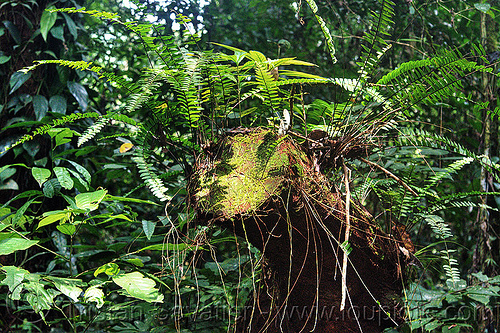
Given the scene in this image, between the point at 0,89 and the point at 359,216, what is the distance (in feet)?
7.24

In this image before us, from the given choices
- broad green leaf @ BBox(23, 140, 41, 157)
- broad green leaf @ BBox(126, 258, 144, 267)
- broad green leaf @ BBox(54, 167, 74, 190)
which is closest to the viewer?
broad green leaf @ BBox(126, 258, 144, 267)

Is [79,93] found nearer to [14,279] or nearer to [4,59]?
[4,59]

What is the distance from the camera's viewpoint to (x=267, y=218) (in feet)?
3.75

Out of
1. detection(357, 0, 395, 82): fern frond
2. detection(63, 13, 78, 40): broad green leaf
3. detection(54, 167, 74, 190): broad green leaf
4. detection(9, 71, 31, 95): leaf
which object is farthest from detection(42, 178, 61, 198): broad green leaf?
detection(357, 0, 395, 82): fern frond

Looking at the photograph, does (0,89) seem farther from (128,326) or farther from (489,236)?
(489,236)

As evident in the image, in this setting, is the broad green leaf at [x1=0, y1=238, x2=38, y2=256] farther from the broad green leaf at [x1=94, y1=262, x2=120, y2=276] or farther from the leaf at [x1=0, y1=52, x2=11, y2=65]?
the leaf at [x1=0, y1=52, x2=11, y2=65]

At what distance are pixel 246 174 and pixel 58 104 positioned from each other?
5.24ft

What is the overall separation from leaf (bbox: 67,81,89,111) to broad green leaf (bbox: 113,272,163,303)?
→ 57.4 inches

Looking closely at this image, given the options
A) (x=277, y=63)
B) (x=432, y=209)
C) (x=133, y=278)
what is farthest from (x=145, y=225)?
(x=432, y=209)

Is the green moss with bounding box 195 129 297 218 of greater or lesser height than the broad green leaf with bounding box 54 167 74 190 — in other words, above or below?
above

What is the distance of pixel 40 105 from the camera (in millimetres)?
2217

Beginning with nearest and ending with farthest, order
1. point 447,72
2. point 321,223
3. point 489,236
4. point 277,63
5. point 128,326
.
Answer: point 321,223
point 447,72
point 277,63
point 128,326
point 489,236

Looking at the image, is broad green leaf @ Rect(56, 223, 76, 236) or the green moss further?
broad green leaf @ Rect(56, 223, 76, 236)

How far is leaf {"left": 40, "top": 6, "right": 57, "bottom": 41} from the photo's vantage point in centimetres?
221
